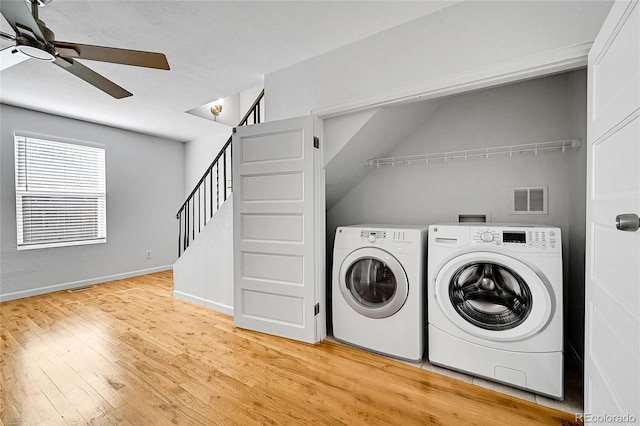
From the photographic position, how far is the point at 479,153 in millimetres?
2480

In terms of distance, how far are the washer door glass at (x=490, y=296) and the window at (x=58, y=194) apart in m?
4.88

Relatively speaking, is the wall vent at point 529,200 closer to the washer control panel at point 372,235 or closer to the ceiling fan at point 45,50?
the washer control panel at point 372,235

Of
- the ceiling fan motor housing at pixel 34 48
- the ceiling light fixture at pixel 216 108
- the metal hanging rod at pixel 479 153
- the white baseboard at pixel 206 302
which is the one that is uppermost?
the ceiling light fixture at pixel 216 108

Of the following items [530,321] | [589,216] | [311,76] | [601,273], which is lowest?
[530,321]

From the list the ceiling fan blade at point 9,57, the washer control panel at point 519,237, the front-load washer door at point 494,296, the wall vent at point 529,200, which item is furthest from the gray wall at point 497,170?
the ceiling fan blade at point 9,57

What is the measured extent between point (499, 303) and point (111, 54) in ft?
8.67

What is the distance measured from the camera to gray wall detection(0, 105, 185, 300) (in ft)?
11.8

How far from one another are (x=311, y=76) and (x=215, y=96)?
1418mm

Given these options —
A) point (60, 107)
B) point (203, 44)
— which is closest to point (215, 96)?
point (203, 44)

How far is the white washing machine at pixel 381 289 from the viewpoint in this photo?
2053mm

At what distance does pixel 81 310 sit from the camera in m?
3.21

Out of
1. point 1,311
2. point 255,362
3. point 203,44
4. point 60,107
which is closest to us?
point 255,362

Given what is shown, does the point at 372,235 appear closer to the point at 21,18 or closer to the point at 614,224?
the point at 614,224

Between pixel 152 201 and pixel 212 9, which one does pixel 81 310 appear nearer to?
pixel 152 201
